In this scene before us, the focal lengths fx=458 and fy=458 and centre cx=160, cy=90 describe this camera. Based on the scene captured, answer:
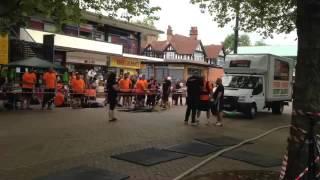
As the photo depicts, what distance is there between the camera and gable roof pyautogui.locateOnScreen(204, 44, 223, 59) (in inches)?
3153

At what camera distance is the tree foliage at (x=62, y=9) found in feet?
42.9

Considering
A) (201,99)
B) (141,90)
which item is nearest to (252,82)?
(201,99)

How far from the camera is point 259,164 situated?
31.8ft

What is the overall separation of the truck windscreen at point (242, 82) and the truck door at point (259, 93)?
11 cm

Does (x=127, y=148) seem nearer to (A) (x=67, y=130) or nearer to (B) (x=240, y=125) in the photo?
(A) (x=67, y=130)

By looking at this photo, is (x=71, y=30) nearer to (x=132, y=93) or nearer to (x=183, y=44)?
(x=132, y=93)

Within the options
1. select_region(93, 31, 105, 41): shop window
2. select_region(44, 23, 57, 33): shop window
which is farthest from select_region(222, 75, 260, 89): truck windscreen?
select_region(93, 31, 105, 41): shop window

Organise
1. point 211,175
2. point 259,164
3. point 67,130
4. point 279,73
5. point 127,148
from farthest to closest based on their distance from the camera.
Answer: point 279,73, point 67,130, point 127,148, point 259,164, point 211,175

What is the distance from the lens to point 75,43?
35500 millimetres

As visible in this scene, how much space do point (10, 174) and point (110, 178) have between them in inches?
67.3

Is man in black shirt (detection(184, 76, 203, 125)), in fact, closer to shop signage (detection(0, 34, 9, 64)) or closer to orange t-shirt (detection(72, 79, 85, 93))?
orange t-shirt (detection(72, 79, 85, 93))

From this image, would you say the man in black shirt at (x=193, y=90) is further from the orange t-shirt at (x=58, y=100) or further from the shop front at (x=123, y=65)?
the shop front at (x=123, y=65)

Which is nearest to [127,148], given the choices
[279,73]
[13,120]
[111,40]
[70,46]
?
[13,120]

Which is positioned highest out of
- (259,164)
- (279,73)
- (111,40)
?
(111,40)
